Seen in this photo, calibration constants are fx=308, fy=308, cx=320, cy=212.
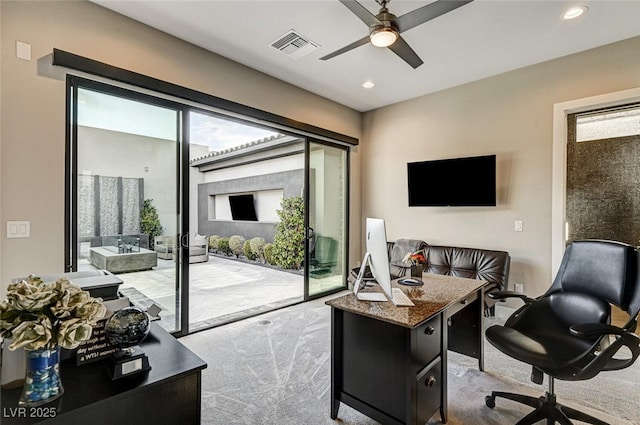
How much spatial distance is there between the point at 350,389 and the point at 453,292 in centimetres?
98

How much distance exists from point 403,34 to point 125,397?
3.51m

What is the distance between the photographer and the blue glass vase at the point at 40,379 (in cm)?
98

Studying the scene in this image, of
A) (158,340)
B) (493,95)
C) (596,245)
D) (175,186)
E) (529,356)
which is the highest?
(493,95)

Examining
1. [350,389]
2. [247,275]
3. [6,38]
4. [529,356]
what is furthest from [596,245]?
[247,275]

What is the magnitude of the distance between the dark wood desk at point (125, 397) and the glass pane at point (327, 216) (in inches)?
138

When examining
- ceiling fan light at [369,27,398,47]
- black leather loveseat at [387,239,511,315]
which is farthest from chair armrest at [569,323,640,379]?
ceiling fan light at [369,27,398,47]

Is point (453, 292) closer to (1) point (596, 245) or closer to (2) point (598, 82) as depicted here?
(1) point (596, 245)

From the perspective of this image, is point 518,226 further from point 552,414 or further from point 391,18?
point 391,18

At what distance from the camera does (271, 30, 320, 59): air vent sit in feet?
10.1

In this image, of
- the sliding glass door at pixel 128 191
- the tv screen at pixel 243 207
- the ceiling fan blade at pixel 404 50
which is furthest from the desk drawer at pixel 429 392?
the tv screen at pixel 243 207

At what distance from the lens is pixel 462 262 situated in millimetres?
3994

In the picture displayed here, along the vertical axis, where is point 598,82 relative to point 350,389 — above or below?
above

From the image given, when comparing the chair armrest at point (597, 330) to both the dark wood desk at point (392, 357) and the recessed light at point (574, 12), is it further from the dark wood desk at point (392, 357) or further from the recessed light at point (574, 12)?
the recessed light at point (574, 12)

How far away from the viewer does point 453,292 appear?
7.27ft
